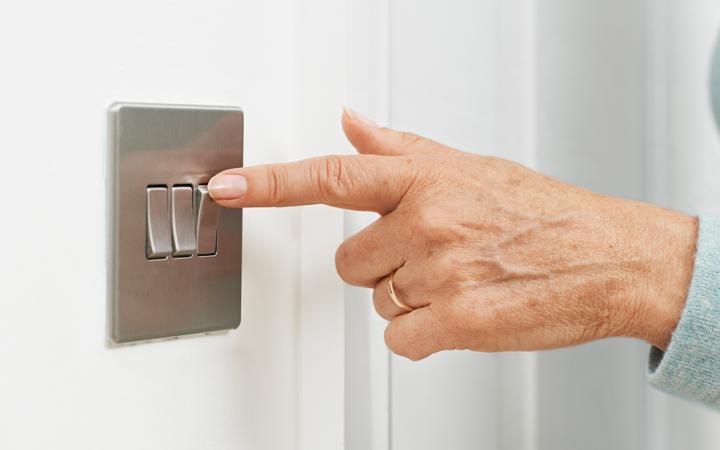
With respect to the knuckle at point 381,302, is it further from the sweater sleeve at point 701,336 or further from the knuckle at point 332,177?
the sweater sleeve at point 701,336

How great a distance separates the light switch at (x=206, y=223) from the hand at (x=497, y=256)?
0.10 m

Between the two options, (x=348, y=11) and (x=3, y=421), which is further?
(x=348, y=11)

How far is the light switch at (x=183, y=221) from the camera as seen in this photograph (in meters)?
0.47

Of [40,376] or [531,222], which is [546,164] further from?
[40,376]

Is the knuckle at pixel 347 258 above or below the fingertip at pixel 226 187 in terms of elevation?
below

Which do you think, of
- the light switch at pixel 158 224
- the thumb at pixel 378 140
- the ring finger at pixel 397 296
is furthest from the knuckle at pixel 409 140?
the light switch at pixel 158 224

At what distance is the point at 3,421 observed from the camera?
423 mm

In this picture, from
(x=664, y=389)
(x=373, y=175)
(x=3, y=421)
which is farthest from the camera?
(x=664, y=389)

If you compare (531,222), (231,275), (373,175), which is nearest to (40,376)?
(231,275)

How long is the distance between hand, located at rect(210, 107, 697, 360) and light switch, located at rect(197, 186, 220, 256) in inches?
3.8

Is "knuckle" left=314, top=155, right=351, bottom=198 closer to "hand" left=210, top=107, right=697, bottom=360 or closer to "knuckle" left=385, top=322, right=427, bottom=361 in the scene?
"hand" left=210, top=107, right=697, bottom=360

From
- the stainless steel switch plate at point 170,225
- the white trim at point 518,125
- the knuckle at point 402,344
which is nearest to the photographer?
the stainless steel switch plate at point 170,225

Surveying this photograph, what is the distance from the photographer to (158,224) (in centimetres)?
47

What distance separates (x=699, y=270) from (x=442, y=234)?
0.71ft
